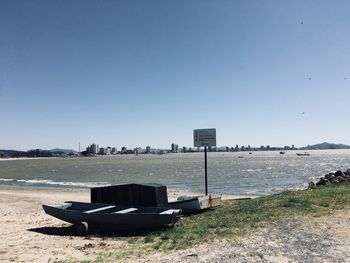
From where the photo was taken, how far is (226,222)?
13.1 m

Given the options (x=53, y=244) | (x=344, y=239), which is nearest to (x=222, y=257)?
(x=344, y=239)

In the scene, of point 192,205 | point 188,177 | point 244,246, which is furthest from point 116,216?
point 188,177

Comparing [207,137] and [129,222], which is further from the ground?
[207,137]

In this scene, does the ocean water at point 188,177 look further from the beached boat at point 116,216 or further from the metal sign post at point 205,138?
the beached boat at point 116,216

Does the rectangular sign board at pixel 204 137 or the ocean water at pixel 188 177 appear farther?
the ocean water at pixel 188 177

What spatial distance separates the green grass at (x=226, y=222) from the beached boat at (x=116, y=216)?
0.49 m

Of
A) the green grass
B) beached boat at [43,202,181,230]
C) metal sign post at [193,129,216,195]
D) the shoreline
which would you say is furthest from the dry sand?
metal sign post at [193,129,216,195]

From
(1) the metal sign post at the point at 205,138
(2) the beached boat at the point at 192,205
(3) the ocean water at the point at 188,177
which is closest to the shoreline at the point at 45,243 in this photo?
(2) the beached boat at the point at 192,205

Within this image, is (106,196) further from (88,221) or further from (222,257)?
(222,257)

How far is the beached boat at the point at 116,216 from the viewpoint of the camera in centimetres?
1370

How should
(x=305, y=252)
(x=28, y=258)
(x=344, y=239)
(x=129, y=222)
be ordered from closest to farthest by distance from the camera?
(x=305, y=252) < (x=344, y=239) < (x=28, y=258) < (x=129, y=222)

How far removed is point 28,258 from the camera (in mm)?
11156

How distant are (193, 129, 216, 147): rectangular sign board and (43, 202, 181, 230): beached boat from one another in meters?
5.09

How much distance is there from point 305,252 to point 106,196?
32.7ft
